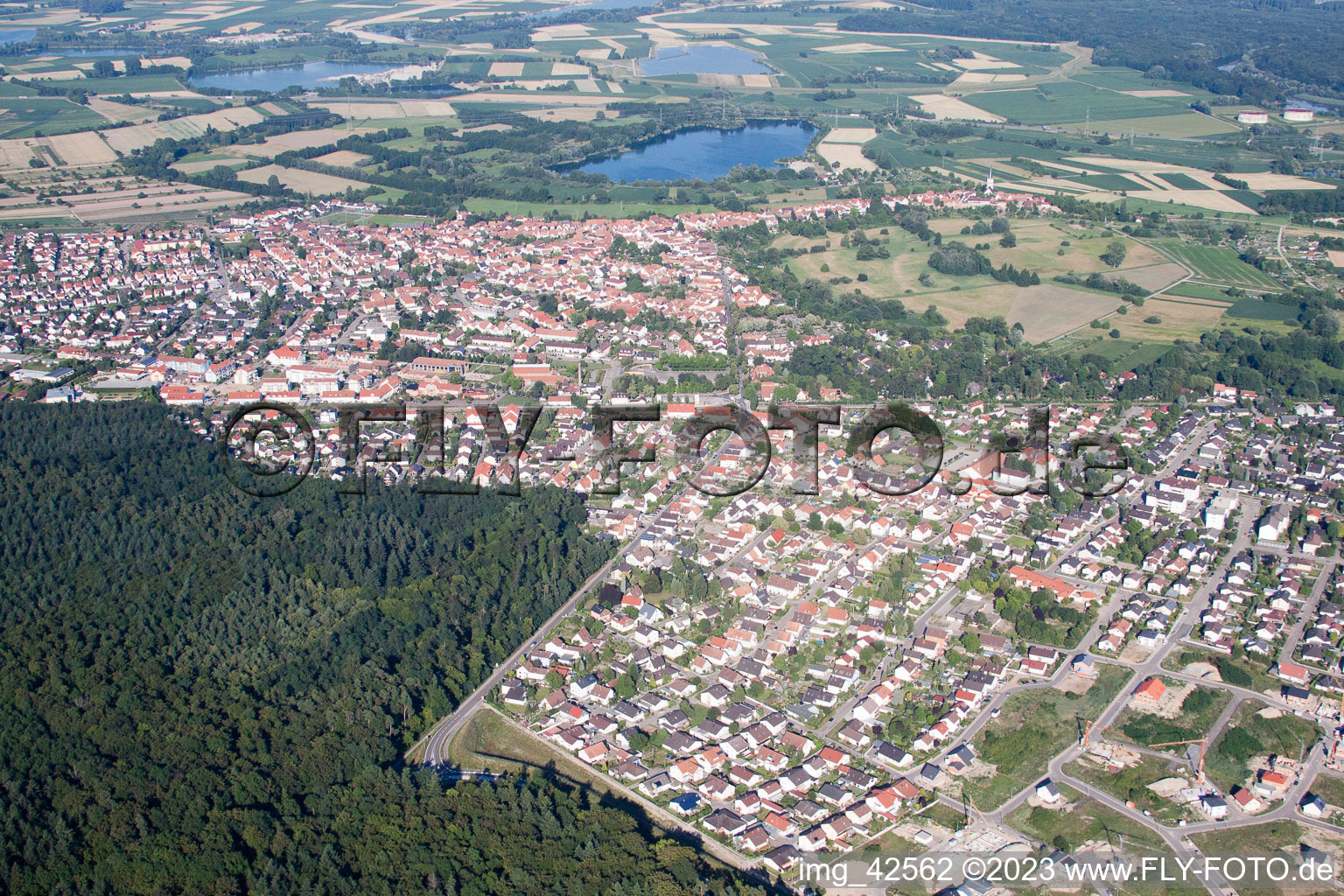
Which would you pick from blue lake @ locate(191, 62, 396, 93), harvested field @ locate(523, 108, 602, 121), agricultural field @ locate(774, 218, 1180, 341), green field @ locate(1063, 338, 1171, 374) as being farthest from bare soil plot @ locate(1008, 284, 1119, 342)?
blue lake @ locate(191, 62, 396, 93)

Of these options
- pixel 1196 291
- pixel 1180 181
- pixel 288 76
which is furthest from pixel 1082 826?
pixel 288 76

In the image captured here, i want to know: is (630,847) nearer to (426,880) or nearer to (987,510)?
(426,880)

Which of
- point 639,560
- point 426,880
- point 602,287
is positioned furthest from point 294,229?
point 426,880

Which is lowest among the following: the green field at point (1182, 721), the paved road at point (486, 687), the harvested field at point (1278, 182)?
the paved road at point (486, 687)

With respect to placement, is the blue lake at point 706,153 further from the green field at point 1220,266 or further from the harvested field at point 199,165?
the green field at point 1220,266

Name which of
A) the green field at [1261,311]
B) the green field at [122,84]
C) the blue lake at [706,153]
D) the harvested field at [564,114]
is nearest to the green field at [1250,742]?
the green field at [1261,311]

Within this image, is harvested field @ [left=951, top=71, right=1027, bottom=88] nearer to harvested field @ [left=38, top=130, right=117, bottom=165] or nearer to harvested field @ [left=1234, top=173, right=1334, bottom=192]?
harvested field @ [left=1234, top=173, right=1334, bottom=192]

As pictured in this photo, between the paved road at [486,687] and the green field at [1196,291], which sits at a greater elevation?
the green field at [1196,291]
